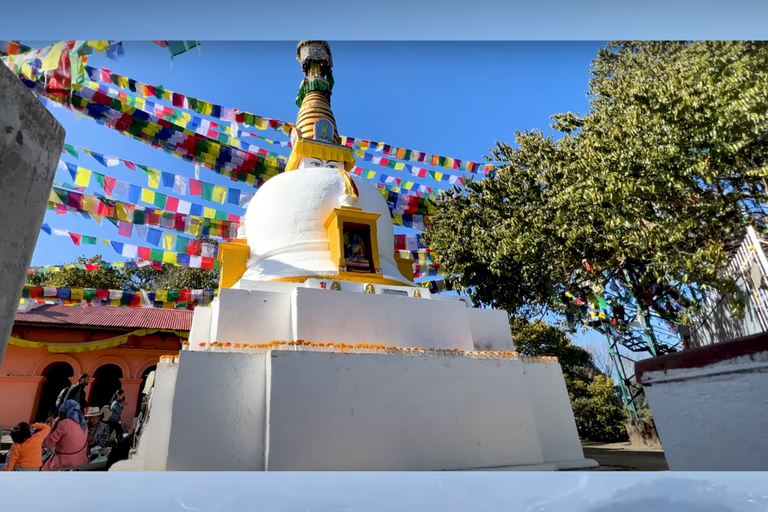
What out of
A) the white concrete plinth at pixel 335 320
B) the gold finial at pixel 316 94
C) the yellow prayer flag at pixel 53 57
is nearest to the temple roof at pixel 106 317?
the gold finial at pixel 316 94

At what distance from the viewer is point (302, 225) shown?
6.87 m

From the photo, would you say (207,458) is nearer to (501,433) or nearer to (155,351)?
(501,433)

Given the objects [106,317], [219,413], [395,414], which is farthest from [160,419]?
[106,317]

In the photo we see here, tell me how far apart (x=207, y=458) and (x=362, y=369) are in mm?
1646

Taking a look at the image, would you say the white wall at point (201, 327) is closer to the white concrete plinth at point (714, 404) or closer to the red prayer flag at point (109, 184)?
the red prayer flag at point (109, 184)

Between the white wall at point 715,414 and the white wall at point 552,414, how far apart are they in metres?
2.80

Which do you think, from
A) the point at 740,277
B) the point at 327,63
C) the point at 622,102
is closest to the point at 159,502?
the point at 740,277

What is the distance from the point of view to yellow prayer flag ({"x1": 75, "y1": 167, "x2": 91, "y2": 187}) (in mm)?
7977

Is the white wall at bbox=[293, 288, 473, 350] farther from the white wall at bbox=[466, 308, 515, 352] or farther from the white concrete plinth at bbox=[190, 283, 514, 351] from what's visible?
the white wall at bbox=[466, 308, 515, 352]

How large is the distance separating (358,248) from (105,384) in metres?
9.20

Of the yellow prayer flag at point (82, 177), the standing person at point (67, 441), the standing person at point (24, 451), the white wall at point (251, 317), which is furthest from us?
the yellow prayer flag at point (82, 177)

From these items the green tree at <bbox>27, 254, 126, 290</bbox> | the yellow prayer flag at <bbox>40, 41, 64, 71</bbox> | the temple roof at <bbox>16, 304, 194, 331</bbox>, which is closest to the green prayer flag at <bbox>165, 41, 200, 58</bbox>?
the yellow prayer flag at <bbox>40, 41, 64, 71</bbox>

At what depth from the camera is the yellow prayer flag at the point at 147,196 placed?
8.45 metres

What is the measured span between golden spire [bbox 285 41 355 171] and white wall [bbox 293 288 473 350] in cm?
417
